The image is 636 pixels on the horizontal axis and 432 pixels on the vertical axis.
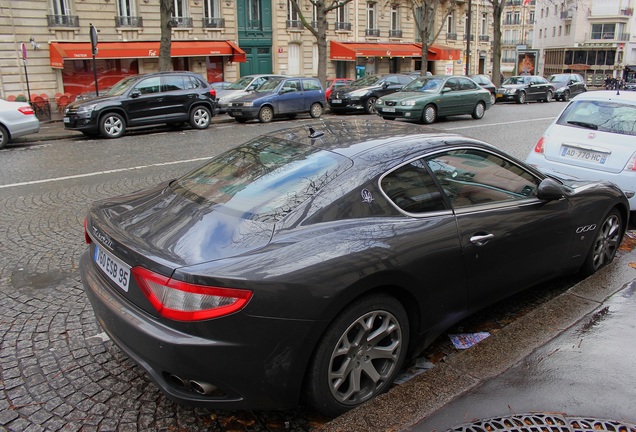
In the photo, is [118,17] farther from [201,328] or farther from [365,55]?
[201,328]

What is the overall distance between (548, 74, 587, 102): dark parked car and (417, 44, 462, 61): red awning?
33.1 ft

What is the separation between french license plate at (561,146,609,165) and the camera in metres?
6.74

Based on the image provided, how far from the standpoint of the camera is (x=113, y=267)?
301 cm

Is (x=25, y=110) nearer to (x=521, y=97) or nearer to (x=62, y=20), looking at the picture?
(x=62, y=20)

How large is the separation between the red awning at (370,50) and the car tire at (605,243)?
33.5m

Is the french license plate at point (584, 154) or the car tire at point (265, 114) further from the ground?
the french license plate at point (584, 154)

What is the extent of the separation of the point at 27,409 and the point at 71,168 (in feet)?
26.1

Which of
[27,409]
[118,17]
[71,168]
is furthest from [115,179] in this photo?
[118,17]

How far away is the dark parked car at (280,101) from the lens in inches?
732

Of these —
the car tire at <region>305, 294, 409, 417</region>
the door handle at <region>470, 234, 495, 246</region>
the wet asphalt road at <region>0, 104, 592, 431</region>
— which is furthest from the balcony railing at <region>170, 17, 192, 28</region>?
the car tire at <region>305, 294, 409, 417</region>

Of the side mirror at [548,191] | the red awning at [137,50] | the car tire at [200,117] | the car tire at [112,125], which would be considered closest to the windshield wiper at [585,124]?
the side mirror at [548,191]

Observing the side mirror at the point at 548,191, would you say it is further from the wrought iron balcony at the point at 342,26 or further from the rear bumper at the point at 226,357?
the wrought iron balcony at the point at 342,26

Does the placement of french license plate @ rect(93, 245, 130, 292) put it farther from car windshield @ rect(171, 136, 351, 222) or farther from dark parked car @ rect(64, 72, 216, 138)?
dark parked car @ rect(64, 72, 216, 138)

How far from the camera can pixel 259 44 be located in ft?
113
